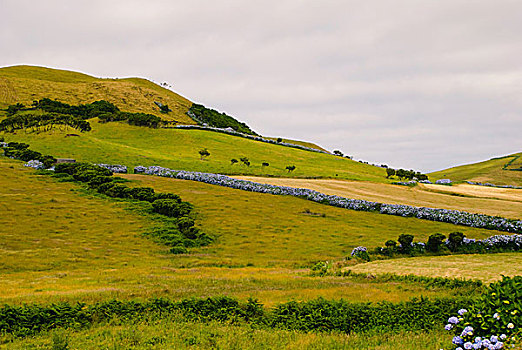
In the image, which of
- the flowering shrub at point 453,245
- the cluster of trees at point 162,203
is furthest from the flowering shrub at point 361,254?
the cluster of trees at point 162,203

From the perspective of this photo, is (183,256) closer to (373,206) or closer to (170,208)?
(170,208)

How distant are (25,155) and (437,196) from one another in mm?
59717

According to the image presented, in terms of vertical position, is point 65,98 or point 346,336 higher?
point 65,98

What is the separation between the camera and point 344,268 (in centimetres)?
2231

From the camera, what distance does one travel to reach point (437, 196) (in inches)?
2221

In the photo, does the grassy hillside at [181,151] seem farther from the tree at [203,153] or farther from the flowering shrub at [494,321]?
the flowering shrub at [494,321]

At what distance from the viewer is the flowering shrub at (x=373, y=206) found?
3600 centimetres

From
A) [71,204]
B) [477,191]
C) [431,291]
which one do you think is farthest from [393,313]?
[477,191]

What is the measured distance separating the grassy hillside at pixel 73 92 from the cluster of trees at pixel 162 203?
9087 cm

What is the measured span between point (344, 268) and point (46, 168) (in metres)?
44.4

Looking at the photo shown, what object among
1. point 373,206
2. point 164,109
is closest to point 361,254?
point 373,206

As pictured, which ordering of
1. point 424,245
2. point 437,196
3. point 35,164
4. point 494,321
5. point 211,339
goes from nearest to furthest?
point 494,321 → point 211,339 → point 424,245 → point 35,164 → point 437,196

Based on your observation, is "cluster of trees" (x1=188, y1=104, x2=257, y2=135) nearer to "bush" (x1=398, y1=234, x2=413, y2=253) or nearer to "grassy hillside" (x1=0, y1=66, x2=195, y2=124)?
"grassy hillside" (x1=0, y1=66, x2=195, y2=124)

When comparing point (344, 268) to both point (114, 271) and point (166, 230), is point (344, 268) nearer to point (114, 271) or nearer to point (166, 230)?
point (114, 271)
